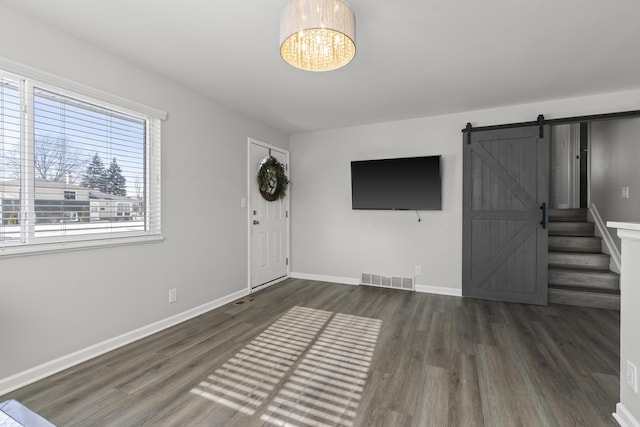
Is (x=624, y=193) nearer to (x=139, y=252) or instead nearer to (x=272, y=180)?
(x=272, y=180)

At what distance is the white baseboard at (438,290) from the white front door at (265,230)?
7.05ft

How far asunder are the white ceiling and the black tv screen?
83 centimetres

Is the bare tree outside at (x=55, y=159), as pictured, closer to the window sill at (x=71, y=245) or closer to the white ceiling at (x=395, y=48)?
the window sill at (x=71, y=245)

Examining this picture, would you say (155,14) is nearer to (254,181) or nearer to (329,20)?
(329,20)

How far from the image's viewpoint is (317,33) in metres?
1.77

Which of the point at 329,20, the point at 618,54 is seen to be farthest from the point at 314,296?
the point at 618,54

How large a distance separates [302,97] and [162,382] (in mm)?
2972

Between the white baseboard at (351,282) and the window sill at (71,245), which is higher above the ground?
the window sill at (71,245)

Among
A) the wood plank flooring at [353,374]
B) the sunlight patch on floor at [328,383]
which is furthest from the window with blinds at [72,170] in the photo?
the sunlight patch on floor at [328,383]

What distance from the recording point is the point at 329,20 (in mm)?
1573

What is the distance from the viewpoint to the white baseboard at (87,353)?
193cm

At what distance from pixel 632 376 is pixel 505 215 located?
8.04 ft

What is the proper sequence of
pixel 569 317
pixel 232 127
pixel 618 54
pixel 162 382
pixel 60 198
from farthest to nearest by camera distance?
pixel 232 127
pixel 569 317
pixel 618 54
pixel 60 198
pixel 162 382

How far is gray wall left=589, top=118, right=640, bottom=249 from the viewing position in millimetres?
3537
